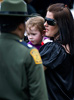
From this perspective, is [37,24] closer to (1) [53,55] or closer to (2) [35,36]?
(2) [35,36]

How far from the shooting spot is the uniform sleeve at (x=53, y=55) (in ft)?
9.22

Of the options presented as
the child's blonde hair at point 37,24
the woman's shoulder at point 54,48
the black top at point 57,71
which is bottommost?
the black top at point 57,71

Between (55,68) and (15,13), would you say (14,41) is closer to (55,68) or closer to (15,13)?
(15,13)

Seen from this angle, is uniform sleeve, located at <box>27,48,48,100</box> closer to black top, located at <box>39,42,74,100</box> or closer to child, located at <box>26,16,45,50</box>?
black top, located at <box>39,42,74,100</box>

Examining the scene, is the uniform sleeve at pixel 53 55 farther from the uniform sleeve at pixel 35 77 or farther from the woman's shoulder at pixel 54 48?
the uniform sleeve at pixel 35 77

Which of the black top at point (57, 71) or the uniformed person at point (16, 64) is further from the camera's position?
the black top at point (57, 71)

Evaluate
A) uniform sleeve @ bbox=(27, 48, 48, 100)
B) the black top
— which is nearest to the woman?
the black top

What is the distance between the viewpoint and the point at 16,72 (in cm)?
222

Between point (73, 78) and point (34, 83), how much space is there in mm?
870

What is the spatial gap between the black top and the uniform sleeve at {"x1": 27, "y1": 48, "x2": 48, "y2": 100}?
1.77ft

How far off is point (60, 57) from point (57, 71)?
0.17 meters

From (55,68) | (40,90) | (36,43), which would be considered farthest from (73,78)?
(36,43)

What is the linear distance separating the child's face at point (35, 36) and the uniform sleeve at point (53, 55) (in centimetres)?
113

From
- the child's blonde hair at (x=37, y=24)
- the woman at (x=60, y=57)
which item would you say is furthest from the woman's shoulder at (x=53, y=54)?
the child's blonde hair at (x=37, y=24)
